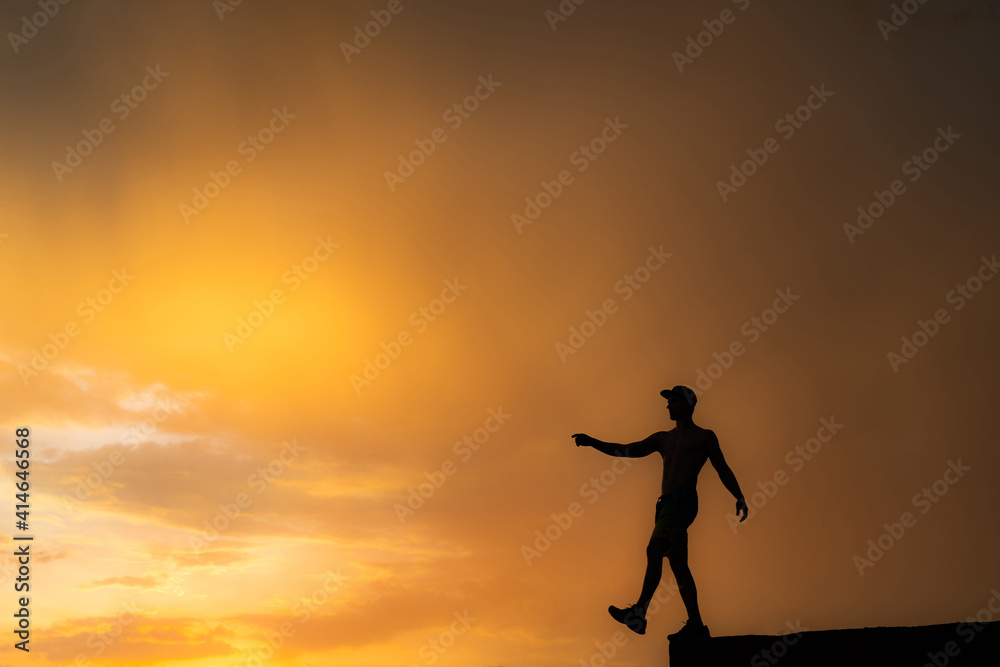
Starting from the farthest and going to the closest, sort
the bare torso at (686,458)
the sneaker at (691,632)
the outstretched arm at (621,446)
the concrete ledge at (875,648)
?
the outstretched arm at (621,446), the bare torso at (686,458), the sneaker at (691,632), the concrete ledge at (875,648)

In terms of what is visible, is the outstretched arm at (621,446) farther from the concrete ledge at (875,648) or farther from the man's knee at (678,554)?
the concrete ledge at (875,648)

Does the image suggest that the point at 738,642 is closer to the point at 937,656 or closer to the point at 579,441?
the point at 937,656

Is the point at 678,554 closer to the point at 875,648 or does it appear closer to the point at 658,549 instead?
the point at 658,549

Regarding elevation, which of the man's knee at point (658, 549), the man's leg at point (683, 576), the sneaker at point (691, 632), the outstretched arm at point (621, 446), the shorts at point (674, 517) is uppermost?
the outstretched arm at point (621, 446)

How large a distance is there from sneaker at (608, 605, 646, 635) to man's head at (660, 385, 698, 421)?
2.75 metres

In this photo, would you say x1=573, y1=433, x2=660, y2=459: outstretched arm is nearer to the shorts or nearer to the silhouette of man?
the silhouette of man

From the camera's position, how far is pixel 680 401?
42.5 feet

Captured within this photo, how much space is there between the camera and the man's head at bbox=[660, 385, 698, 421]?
12945mm

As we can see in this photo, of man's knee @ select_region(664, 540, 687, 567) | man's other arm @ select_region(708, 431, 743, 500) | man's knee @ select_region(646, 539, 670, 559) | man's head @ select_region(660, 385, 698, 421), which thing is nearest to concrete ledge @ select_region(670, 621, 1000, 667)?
man's knee @ select_region(664, 540, 687, 567)

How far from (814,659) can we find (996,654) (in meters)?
2.03

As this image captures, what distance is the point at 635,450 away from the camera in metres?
13.6

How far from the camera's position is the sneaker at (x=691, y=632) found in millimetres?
11508

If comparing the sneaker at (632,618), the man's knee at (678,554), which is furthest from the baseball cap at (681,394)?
the sneaker at (632,618)

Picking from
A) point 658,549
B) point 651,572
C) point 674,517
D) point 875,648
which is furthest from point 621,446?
point 875,648
